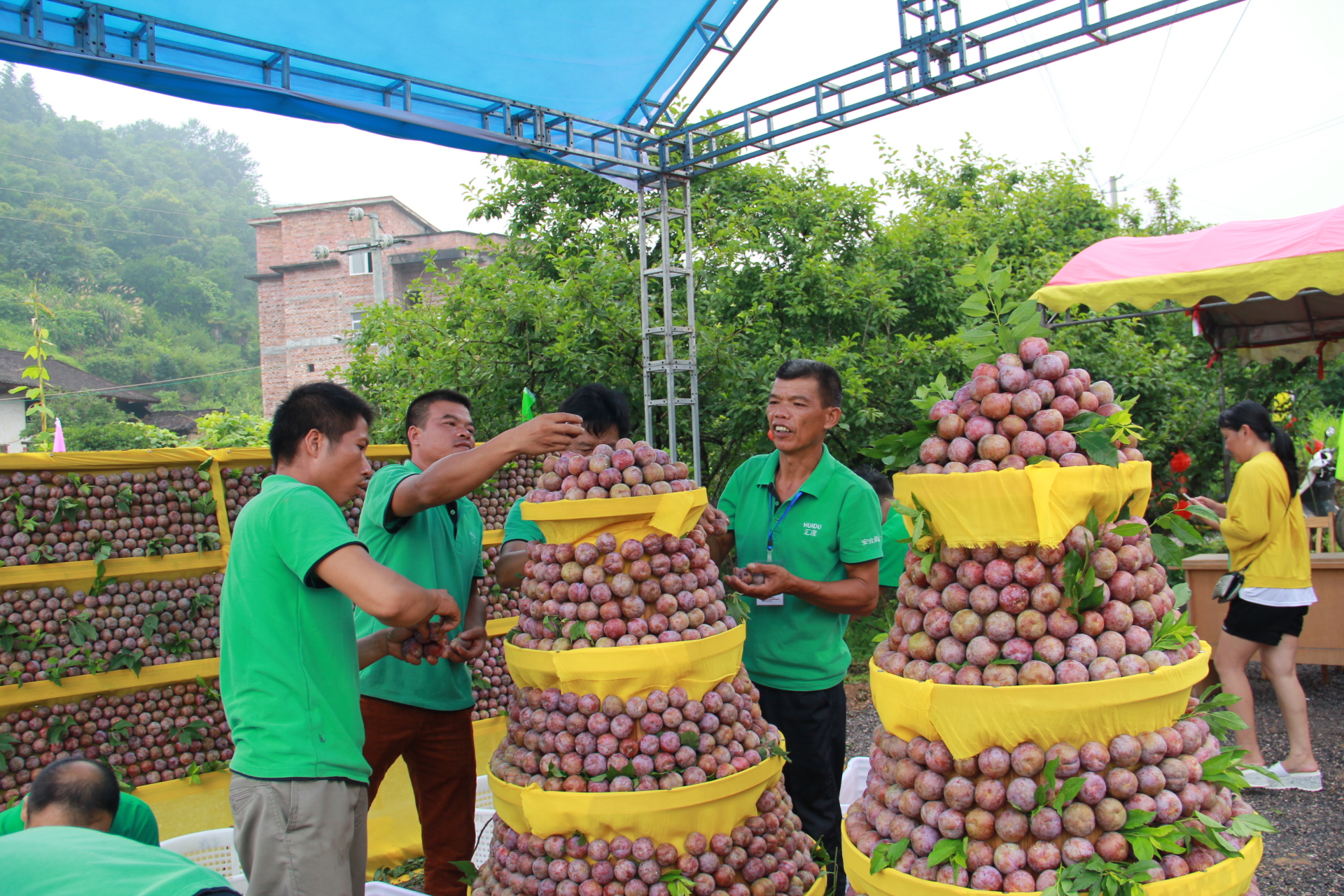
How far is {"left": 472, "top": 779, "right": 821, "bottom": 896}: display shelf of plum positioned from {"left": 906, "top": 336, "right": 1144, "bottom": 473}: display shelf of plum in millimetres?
1138

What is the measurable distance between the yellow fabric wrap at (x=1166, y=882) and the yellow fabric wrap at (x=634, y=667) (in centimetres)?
64

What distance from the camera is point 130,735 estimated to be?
154 inches

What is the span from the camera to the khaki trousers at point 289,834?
195cm

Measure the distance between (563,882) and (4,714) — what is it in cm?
306

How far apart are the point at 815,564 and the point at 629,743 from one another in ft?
2.89

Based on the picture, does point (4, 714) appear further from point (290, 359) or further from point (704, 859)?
point (290, 359)

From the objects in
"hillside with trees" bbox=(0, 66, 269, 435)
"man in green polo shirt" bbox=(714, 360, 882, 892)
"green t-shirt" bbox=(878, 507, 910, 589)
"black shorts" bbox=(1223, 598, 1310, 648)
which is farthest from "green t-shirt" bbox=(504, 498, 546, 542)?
"hillside with trees" bbox=(0, 66, 269, 435)

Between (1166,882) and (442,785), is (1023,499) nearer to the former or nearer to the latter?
(1166,882)

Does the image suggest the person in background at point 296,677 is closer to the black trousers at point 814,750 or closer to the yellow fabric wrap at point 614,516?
the yellow fabric wrap at point 614,516

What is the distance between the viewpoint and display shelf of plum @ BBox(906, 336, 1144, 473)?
70.2 inches

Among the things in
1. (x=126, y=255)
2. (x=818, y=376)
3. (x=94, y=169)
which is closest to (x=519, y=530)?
(x=818, y=376)

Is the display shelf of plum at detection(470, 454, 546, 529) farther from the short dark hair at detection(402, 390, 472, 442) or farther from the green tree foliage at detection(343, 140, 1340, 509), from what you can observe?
the short dark hair at detection(402, 390, 472, 442)

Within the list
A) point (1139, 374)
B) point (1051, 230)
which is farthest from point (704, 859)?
point (1051, 230)

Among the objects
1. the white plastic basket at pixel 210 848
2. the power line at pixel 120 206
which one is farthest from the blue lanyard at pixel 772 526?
the power line at pixel 120 206
